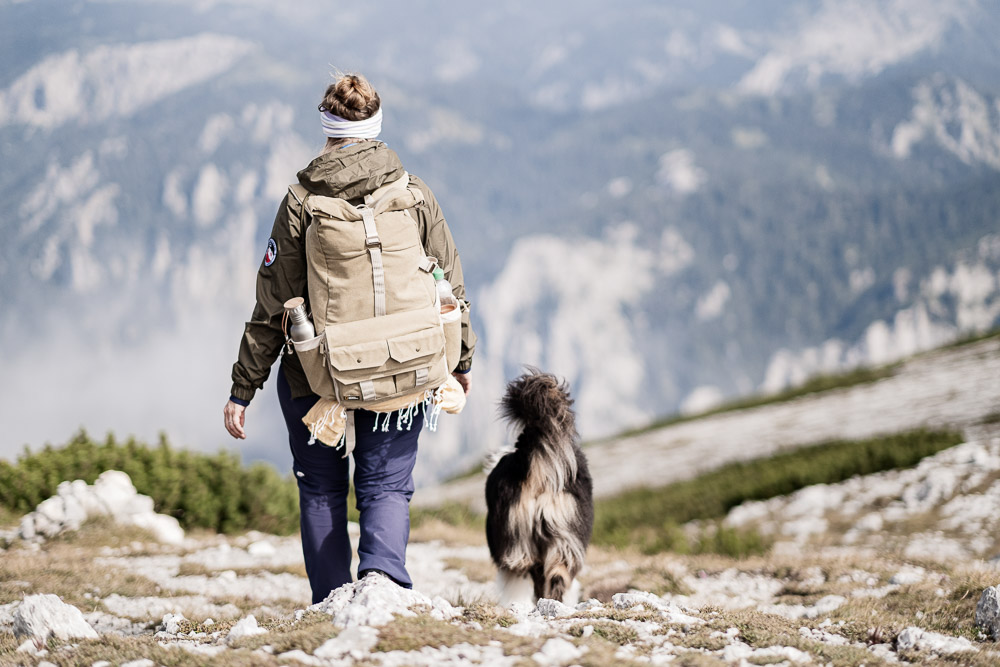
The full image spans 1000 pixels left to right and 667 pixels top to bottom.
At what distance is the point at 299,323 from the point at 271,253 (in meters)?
0.38

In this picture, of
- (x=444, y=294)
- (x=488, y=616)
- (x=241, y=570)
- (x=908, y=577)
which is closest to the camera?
(x=488, y=616)

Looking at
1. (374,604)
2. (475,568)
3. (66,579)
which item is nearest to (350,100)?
(374,604)

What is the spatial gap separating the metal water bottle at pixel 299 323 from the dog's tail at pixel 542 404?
1.63 metres

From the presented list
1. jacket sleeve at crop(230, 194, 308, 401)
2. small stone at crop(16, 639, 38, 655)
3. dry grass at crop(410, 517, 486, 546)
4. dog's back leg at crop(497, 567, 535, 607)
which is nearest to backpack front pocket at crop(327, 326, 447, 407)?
jacket sleeve at crop(230, 194, 308, 401)

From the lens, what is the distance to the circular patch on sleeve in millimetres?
3400

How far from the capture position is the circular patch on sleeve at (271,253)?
11.2 feet

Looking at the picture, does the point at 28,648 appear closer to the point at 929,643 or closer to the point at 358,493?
the point at 358,493

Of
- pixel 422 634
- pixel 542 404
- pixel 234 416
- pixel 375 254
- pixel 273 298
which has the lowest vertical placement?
pixel 422 634

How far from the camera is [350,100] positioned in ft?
11.3

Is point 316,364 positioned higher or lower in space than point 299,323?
lower

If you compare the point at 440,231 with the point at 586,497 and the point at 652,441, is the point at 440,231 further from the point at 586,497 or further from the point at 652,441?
the point at 652,441

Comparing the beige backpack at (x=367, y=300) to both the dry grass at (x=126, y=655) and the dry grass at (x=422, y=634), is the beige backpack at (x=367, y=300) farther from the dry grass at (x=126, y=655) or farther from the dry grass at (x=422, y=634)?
the dry grass at (x=126, y=655)

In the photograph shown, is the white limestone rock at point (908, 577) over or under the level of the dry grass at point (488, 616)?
under

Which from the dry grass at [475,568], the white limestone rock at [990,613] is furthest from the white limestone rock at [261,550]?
the white limestone rock at [990,613]
